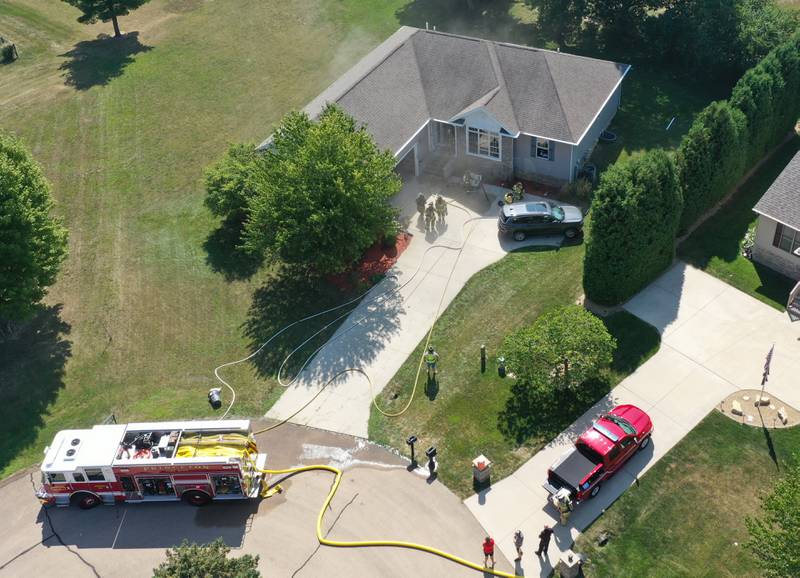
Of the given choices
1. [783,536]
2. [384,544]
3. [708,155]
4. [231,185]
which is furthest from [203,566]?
[708,155]

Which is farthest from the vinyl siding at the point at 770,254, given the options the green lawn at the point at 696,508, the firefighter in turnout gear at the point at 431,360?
the firefighter in turnout gear at the point at 431,360

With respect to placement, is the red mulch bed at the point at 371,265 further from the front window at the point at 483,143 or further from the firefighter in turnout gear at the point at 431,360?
the front window at the point at 483,143

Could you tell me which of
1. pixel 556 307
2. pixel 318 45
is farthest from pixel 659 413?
pixel 318 45

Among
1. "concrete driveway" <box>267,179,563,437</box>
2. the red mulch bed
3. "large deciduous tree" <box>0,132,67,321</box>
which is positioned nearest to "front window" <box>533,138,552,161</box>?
"concrete driveway" <box>267,179,563,437</box>

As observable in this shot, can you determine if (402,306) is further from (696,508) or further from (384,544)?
(696,508)

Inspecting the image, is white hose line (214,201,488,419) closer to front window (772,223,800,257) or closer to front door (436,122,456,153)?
front door (436,122,456,153)

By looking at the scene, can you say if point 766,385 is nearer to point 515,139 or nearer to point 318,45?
point 515,139

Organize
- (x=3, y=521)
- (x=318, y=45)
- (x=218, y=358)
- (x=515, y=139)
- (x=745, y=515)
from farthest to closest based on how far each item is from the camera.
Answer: (x=318, y=45) → (x=515, y=139) → (x=218, y=358) → (x=3, y=521) → (x=745, y=515)
